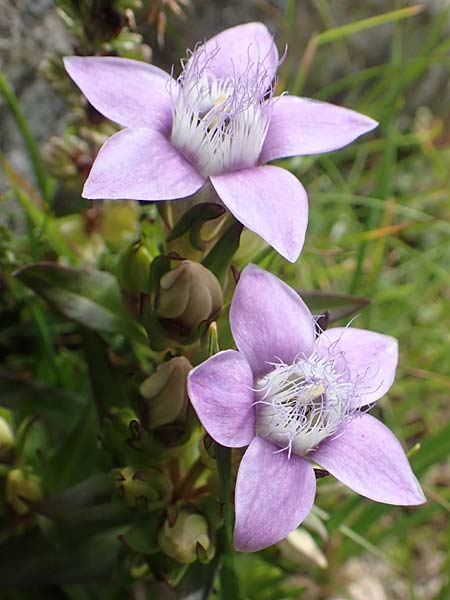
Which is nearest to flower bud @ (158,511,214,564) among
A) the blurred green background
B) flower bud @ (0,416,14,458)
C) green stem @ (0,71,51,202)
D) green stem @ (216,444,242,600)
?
green stem @ (216,444,242,600)

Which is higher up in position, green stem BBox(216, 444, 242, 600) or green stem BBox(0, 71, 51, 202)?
green stem BBox(0, 71, 51, 202)

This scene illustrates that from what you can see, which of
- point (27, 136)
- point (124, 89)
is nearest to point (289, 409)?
point (124, 89)

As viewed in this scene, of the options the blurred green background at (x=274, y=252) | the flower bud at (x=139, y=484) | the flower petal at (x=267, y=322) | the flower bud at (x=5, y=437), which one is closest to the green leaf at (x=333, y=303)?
the blurred green background at (x=274, y=252)

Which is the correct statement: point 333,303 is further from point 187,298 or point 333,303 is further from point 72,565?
point 72,565

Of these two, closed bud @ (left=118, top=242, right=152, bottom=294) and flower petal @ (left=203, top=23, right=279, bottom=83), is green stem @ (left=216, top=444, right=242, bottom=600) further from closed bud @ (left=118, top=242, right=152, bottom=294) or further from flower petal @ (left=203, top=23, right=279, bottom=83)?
flower petal @ (left=203, top=23, right=279, bottom=83)

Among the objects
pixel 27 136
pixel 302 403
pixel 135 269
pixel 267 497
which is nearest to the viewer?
pixel 267 497

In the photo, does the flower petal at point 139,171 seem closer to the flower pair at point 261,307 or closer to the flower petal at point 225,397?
the flower pair at point 261,307

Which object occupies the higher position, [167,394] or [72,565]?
[167,394]
